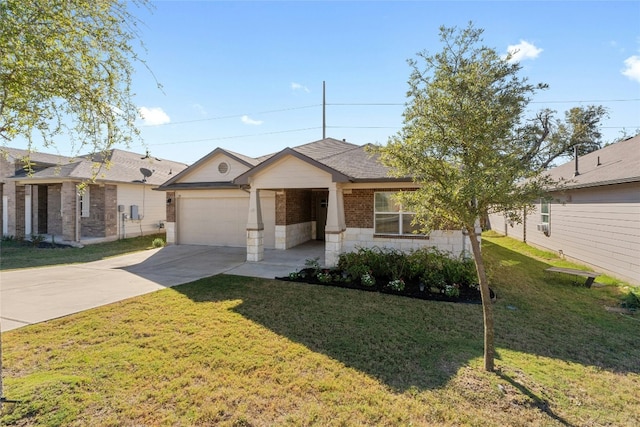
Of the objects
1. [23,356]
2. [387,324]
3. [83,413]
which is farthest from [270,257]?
[83,413]

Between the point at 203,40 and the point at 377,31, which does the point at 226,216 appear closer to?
the point at 203,40

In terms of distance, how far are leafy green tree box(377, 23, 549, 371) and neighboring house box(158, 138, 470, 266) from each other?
268cm

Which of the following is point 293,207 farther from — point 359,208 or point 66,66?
point 66,66

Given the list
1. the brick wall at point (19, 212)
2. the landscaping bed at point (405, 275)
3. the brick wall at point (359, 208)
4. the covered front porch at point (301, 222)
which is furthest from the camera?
the brick wall at point (19, 212)

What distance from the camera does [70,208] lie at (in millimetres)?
15156

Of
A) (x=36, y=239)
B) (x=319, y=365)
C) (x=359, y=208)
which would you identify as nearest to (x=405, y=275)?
(x=359, y=208)

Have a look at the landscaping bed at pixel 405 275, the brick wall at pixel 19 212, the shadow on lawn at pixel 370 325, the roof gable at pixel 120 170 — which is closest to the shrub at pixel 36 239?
the brick wall at pixel 19 212

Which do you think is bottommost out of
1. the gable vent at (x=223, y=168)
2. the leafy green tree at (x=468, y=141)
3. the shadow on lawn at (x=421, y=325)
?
the shadow on lawn at (x=421, y=325)

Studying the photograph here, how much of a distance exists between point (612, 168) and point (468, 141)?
10057 millimetres

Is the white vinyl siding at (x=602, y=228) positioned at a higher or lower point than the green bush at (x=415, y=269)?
higher

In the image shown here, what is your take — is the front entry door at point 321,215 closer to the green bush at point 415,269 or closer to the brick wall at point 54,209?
the green bush at point 415,269

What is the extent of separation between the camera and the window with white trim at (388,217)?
422 inches

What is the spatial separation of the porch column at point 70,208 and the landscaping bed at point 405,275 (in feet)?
42.4

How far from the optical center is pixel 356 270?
28.8 feet
